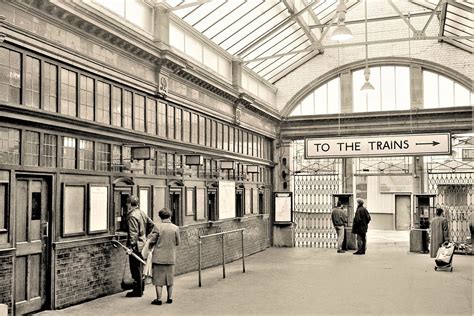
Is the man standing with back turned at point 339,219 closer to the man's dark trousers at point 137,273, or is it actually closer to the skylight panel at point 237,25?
the skylight panel at point 237,25

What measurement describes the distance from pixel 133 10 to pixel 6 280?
6058 mm

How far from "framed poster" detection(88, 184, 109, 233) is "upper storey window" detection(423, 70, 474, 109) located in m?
13.3

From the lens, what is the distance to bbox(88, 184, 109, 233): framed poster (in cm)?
898

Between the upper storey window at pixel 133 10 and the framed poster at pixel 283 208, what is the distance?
930 cm

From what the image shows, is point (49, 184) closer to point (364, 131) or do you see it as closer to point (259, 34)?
point (259, 34)

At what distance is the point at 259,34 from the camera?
52.1 ft

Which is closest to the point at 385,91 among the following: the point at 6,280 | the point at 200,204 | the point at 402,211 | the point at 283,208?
the point at 283,208

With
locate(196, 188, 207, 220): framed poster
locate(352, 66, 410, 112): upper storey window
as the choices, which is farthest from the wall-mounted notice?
locate(352, 66, 410, 112): upper storey window

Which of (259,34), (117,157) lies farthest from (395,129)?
(117,157)

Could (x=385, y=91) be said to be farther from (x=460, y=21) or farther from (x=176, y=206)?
(x=176, y=206)

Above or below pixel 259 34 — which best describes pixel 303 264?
below

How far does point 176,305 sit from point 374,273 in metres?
5.81

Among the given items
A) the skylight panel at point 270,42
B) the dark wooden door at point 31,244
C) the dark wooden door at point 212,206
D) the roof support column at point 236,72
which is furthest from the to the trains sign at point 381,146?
the dark wooden door at point 31,244

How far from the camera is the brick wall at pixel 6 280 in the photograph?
7.06 meters
